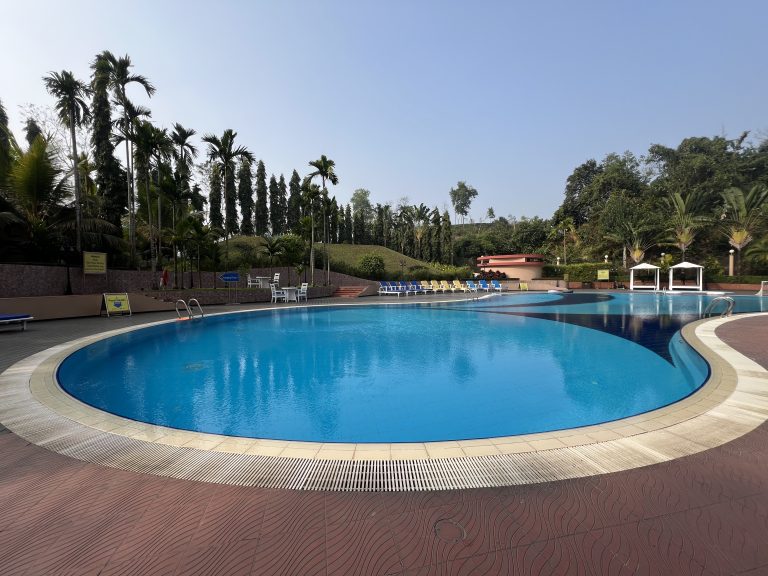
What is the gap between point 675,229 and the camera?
98.9ft

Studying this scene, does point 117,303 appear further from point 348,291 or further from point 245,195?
point 245,195

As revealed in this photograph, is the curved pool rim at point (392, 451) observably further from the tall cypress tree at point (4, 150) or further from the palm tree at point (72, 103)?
the tall cypress tree at point (4, 150)

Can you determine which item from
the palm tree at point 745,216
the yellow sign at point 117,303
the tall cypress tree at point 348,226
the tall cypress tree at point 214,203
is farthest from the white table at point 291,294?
the palm tree at point 745,216

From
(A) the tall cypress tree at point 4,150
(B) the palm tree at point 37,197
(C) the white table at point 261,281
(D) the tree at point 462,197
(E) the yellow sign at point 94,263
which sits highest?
(D) the tree at point 462,197

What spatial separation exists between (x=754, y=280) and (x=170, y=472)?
3529 cm

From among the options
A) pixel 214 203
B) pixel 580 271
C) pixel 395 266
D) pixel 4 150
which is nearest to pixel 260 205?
pixel 214 203

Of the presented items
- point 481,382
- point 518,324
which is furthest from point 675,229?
point 481,382

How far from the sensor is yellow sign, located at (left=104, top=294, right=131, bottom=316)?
13.2 m

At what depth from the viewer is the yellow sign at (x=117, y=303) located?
521 inches

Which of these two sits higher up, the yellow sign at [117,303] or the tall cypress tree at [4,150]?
the tall cypress tree at [4,150]

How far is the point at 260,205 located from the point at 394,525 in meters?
45.7

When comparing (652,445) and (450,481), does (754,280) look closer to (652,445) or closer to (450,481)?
(652,445)

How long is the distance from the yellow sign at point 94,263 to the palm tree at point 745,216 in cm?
3877

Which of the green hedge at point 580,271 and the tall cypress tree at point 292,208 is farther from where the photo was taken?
the tall cypress tree at point 292,208
